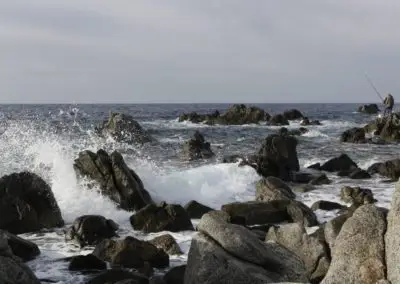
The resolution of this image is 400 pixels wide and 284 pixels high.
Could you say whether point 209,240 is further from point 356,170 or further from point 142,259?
point 356,170

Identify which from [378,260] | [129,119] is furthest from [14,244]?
[129,119]

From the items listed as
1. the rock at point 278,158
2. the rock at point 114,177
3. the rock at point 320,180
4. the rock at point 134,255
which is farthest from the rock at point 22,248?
the rock at point 278,158

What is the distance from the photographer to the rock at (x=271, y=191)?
15.1 meters

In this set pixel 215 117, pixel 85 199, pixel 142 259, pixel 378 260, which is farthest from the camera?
pixel 215 117

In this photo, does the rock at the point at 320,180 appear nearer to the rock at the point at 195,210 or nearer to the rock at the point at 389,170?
the rock at the point at 389,170

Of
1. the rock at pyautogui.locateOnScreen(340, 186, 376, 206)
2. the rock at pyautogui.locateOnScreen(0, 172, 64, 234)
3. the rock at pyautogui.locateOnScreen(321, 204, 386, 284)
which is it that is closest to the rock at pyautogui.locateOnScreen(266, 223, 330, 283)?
the rock at pyautogui.locateOnScreen(321, 204, 386, 284)

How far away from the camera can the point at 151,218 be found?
12.5 meters

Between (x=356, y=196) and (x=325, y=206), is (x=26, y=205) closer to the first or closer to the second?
(x=325, y=206)

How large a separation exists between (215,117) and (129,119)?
22068 millimetres

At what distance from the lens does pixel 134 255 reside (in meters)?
9.59

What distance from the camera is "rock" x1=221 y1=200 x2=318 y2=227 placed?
41.7 ft

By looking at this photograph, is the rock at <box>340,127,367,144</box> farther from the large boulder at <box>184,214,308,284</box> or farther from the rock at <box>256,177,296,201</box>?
the large boulder at <box>184,214,308,284</box>

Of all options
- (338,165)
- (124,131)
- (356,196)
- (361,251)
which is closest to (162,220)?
(356,196)

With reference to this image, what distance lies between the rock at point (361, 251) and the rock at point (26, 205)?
7.90 meters
